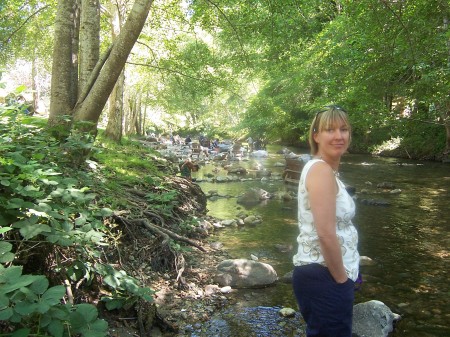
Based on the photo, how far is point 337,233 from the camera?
6.93 feet

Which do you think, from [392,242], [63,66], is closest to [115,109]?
[63,66]

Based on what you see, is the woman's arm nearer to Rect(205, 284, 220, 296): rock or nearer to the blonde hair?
the blonde hair

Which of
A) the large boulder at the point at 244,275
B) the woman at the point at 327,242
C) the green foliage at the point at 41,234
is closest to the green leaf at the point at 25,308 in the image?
the green foliage at the point at 41,234

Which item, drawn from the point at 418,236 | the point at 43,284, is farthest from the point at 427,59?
the point at 43,284

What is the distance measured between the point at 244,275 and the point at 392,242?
377 cm

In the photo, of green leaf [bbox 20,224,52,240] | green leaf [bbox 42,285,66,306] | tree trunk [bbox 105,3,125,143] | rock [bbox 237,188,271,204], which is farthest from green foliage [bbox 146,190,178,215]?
tree trunk [bbox 105,3,125,143]

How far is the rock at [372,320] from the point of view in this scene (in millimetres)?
4062

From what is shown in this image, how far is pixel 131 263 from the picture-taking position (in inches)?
181

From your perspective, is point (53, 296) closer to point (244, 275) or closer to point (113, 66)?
point (244, 275)

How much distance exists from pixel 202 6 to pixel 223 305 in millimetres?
7237

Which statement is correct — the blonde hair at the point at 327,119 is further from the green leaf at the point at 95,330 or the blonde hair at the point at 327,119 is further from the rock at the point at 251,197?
the rock at the point at 251,197

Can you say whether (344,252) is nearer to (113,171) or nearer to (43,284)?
(43,284)

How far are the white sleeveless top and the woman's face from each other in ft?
0.41

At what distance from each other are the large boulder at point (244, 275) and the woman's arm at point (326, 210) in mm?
3475
